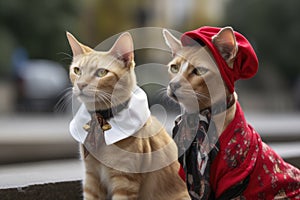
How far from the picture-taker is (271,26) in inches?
478

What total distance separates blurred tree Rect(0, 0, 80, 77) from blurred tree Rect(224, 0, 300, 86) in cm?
376

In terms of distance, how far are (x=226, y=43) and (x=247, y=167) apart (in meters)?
0.34

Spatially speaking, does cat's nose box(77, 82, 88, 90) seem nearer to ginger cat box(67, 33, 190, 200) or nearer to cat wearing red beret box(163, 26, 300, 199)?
ginger cat box(67, 33, 190, 200)

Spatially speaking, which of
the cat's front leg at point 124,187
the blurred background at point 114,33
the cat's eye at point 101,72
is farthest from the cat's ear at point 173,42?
the blurred background at point 114,33

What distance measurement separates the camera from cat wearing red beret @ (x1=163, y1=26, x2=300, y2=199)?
1.43 meters

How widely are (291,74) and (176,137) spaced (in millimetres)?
12491

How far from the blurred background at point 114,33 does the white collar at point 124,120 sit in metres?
7.73

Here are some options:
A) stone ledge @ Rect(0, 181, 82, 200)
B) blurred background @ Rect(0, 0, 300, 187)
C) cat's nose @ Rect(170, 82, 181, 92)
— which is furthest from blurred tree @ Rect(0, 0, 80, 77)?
cat's nose @ Rect(170, 82, 181, 92)

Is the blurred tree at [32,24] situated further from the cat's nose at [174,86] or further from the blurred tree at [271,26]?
the cat's nose at [174,86]

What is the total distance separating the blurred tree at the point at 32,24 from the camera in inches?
421

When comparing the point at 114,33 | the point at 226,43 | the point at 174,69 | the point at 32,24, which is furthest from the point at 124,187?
the point at 32,24

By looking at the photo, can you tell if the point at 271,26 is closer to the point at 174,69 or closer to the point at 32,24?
the point at 32,24

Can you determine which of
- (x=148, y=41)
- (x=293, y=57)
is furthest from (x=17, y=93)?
(x=148, y=41)

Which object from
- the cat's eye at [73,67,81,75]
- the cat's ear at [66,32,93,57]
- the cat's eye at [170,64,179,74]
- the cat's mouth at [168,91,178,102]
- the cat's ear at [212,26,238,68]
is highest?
the cat's ear at [212,26,238,68]
